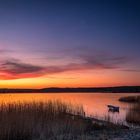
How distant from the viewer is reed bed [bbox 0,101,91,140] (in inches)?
485

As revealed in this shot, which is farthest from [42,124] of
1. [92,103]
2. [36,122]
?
[92,103]

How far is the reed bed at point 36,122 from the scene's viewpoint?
12310 millimetres

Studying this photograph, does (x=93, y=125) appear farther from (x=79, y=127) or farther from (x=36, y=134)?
(x=36, y=134)

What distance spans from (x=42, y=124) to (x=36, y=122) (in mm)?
356

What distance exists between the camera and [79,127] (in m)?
14.6

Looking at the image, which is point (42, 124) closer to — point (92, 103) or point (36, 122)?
point (36, 122)

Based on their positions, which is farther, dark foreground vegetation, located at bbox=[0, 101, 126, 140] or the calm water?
the calm water

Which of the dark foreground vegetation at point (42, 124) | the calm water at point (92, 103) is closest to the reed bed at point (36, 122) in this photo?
the dark foreground vegetation at point (42, 124)

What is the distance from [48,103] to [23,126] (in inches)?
164

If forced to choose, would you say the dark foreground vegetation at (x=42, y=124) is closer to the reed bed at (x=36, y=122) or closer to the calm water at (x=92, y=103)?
the reed bed at (x=36, y=122)

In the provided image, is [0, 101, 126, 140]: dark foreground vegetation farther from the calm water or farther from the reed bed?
the calm water

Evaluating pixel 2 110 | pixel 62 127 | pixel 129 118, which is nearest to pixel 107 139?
pixel 62 127

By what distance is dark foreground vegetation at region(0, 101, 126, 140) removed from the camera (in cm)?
1230

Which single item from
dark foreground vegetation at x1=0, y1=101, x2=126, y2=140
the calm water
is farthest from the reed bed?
Answer: the calm water
